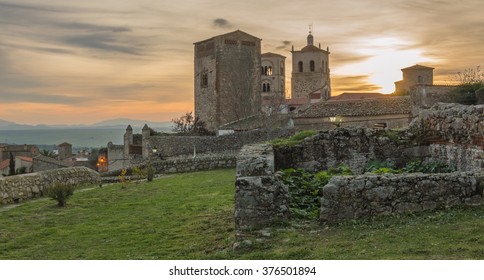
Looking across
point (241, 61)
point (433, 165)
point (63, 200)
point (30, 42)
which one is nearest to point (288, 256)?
point (433, 165)

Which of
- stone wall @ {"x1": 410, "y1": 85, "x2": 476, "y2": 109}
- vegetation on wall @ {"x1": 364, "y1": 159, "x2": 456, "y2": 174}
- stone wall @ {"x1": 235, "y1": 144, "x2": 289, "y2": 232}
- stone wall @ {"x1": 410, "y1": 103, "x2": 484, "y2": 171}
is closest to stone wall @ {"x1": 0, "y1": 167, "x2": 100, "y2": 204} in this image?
vegetation on wall @ {"x1": 364, "y1": 159, "x2": 456, "y2": 174}

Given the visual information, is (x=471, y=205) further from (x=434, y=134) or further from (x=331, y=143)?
(x=331, y=143)

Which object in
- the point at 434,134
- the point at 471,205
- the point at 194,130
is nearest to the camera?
the point at 471,205

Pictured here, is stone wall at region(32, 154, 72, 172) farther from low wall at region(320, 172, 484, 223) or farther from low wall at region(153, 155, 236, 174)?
low wall at region(320, 172, 484, 223)

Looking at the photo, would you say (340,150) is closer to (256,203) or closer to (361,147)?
(361,147)

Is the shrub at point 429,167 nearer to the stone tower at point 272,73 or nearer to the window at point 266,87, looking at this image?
the stone tower at point 272,73

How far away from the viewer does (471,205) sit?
5656mm

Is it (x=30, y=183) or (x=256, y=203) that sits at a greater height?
(x=256, y=203)

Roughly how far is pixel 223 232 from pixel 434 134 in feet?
12.1

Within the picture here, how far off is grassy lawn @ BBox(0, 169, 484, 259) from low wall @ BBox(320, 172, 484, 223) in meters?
0.13

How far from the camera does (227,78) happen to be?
45.2m

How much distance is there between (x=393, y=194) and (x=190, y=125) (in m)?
38.9

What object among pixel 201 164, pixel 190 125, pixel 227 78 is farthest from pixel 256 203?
pixel 227 78

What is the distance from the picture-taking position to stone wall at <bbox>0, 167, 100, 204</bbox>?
1098 cm
